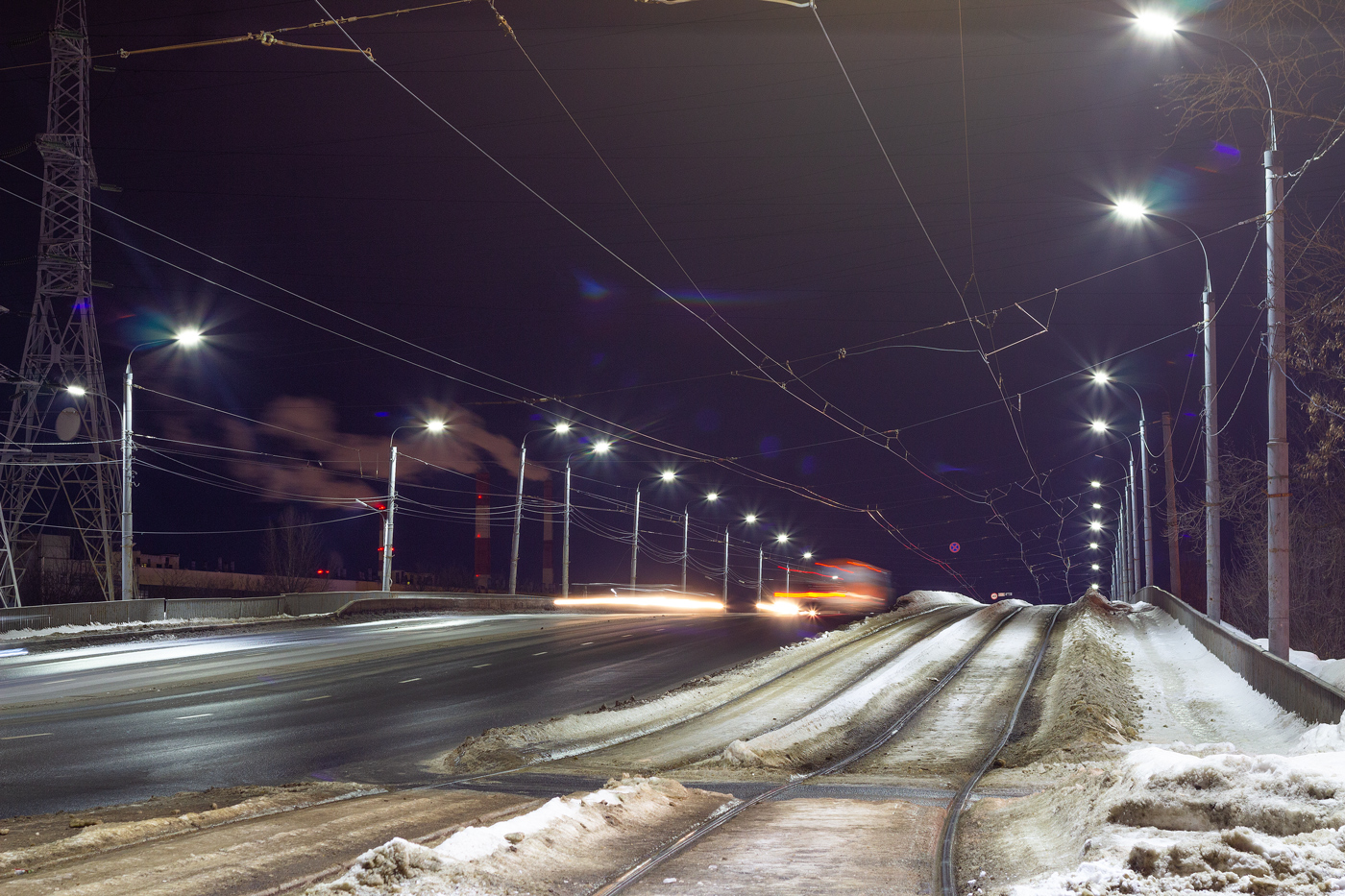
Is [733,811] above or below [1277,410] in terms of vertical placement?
below

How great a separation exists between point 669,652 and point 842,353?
9.97 meters

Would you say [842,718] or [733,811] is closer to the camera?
[733,811]

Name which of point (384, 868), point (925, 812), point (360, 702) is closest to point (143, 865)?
point (384, 868)

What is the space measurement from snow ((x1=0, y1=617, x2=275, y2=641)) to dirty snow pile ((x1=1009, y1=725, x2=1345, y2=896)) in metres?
32.7

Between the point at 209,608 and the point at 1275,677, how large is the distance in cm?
3551

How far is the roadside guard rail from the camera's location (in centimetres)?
3312

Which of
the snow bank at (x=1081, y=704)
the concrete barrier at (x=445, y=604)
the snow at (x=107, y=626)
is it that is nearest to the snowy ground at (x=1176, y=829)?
the snow bank at (x=1081, y=704)

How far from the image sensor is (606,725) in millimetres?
17531

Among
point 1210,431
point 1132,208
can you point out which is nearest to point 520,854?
point 1132,208

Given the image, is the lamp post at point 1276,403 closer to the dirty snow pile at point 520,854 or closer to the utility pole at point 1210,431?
the utility pole at point 1210,431

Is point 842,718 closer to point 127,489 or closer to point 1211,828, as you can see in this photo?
point 1211,828

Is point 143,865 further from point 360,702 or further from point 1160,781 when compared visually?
point 360,702

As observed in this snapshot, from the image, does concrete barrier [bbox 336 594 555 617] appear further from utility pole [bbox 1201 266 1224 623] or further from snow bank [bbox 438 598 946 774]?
utility pole [bbox 1201 266 1224 623]

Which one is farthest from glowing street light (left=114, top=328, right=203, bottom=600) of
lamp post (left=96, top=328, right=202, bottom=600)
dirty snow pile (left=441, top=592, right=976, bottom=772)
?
dirty snow pile (left=441, top=592, right=976, bottom=772)
